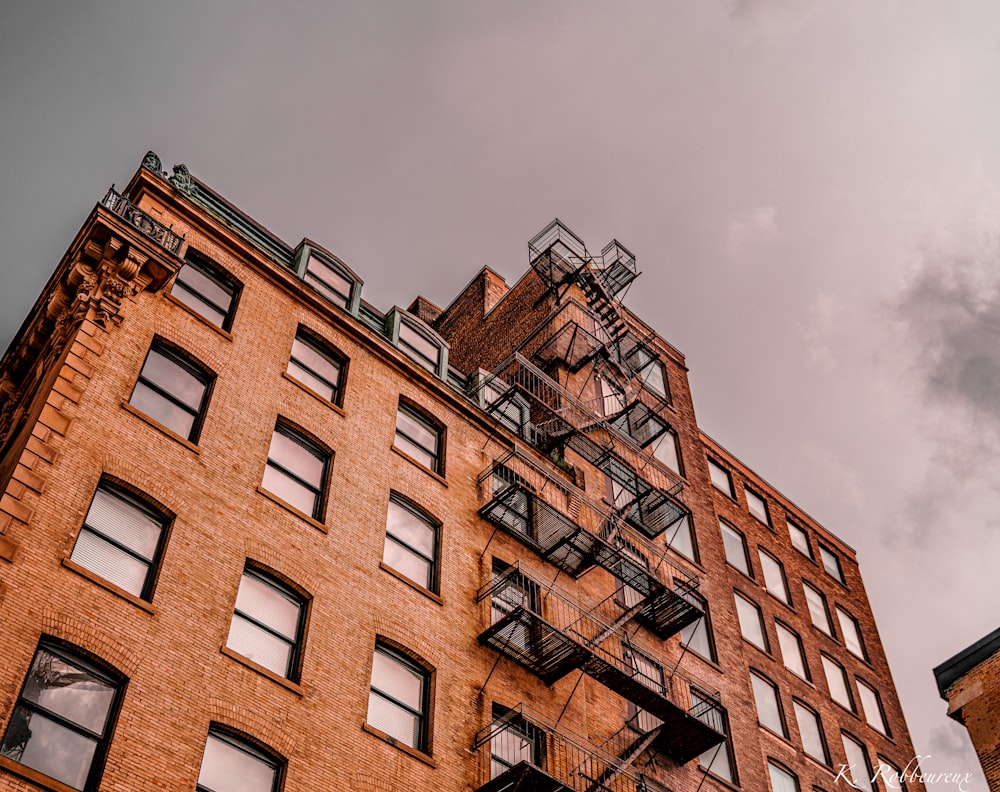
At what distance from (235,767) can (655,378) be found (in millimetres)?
28665

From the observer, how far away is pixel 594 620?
98.1 ft

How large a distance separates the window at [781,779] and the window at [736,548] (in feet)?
26.3

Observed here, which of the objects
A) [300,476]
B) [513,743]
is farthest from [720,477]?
[300,476]

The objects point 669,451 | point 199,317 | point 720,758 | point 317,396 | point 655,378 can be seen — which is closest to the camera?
point 199,317

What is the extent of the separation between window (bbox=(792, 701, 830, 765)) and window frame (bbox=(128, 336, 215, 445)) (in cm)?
2253

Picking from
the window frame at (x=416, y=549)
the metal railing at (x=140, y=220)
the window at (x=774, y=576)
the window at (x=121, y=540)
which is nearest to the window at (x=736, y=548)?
the window at (x=774, y=576)

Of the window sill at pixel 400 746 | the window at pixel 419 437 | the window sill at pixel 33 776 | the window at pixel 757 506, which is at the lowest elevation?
the window sill at pixel 33 776

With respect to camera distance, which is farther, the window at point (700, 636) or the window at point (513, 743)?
the window at point (700, 636)

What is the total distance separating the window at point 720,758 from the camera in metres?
31.3

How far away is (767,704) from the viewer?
3628cm

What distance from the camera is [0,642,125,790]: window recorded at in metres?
17.0

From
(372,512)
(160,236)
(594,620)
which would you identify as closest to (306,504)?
(372,512)

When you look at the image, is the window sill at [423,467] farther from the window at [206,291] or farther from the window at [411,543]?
the window at [206,291]

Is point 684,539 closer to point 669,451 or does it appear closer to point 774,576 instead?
point 669,451
